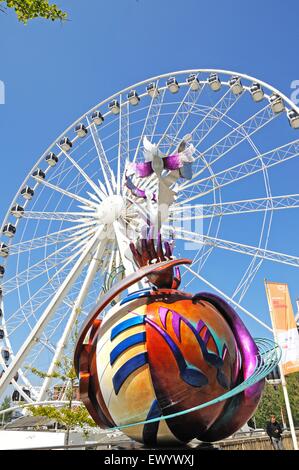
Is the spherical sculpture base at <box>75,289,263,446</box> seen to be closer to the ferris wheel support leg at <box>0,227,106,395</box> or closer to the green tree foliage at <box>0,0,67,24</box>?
the green tree foliage at <box>0,0,67,24</box>

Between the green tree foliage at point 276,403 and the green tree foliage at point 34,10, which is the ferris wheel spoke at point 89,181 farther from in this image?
the green tree foliage at point 276,403

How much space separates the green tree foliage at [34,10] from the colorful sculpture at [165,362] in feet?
13.1

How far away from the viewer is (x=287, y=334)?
1282cm

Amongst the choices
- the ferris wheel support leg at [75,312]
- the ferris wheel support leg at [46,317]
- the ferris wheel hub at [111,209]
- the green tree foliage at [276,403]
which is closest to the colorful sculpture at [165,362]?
the ferris wheel support leg at [75,312]

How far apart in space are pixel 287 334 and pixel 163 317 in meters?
7.77

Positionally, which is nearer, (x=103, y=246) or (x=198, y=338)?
(x=198, y=338)

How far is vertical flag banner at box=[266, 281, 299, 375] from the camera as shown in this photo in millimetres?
12297

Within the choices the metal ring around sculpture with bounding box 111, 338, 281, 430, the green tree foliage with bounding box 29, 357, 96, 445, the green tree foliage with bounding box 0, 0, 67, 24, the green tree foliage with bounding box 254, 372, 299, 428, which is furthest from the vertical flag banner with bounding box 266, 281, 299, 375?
the green tree foliage with bounding box 254, 372, 299, 428

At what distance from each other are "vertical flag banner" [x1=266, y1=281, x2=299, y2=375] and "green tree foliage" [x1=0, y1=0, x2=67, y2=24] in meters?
9.80

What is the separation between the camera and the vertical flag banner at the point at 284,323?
1230 cm

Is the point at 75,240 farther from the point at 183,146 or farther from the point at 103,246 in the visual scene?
the point at 183,146

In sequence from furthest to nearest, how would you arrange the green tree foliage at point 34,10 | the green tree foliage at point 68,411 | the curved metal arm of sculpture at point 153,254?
the green tree foliage at point 68,411 < the curved metal arm of sculpture at point 153,254 < the green tree foliage at point 34,10

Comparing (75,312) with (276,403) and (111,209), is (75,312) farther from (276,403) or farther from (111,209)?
(276,403)
